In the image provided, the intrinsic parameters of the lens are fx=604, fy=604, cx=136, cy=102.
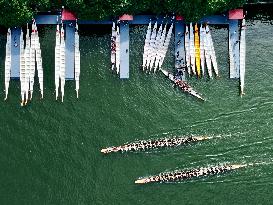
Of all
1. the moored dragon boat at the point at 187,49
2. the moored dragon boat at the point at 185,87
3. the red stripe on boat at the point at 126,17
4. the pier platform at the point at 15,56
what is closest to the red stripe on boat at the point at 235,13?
the moored dragon boat at the point at 187,49

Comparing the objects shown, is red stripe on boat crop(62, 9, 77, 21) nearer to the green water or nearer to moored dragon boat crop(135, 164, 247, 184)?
the green water

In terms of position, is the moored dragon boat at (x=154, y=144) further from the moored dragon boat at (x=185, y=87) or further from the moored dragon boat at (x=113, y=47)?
the moored dragon boat at (x=113, y=47)

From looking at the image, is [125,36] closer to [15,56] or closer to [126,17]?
[126,17]

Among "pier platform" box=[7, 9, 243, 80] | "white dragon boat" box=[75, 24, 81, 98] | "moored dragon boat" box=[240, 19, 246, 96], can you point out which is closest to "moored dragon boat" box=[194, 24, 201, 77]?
"pier platform" box=[7, 9, 243, 80]

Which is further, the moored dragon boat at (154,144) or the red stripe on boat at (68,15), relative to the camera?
the red stripe on boat at (68,15)

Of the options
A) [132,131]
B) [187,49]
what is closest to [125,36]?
[187,49]

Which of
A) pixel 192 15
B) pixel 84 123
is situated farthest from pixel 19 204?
pixel 192 15
